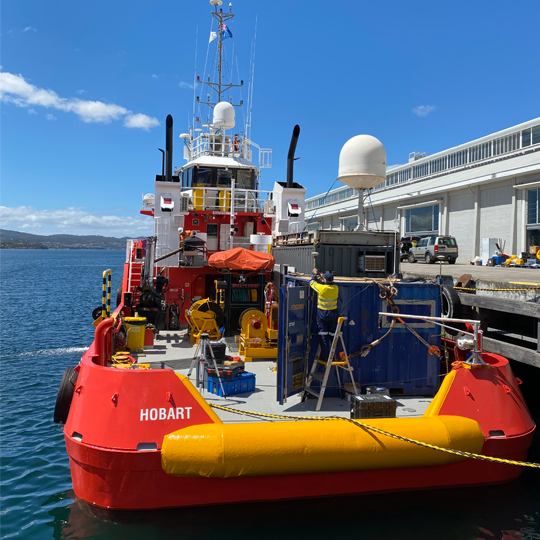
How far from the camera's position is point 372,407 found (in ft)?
21.2

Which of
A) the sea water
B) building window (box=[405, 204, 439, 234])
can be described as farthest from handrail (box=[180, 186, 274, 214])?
building window (box=[405, 204, 439, 234])

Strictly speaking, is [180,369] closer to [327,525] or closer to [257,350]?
[257,350]

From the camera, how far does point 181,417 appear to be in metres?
5.84

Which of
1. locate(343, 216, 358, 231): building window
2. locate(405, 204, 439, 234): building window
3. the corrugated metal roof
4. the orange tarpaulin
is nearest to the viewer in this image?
the orange tarpaulin

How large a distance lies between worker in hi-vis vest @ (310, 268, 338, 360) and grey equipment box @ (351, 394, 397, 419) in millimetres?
1177

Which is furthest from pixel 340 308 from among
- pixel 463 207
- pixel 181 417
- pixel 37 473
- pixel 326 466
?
pixel 463 207

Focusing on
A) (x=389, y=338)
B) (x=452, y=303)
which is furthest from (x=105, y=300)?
(x=452, y=303)

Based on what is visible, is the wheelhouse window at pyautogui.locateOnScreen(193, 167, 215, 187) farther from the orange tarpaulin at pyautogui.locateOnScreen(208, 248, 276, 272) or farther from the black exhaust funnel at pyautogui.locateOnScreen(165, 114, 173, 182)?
the orange tarpaulin at pyautogui.locateOnScreen(208, 248, 276, 272)

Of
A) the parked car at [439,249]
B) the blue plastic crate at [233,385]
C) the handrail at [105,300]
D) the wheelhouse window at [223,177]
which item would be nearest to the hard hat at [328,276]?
the blue plastic crate at [233,385]

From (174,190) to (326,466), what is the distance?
9.97 m

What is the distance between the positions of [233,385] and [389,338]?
2.63 m

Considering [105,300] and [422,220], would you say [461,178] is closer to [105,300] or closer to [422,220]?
[422,220]

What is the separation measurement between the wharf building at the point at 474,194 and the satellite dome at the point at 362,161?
9453 millimetres

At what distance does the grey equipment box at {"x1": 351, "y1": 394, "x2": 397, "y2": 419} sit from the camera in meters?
6.45
